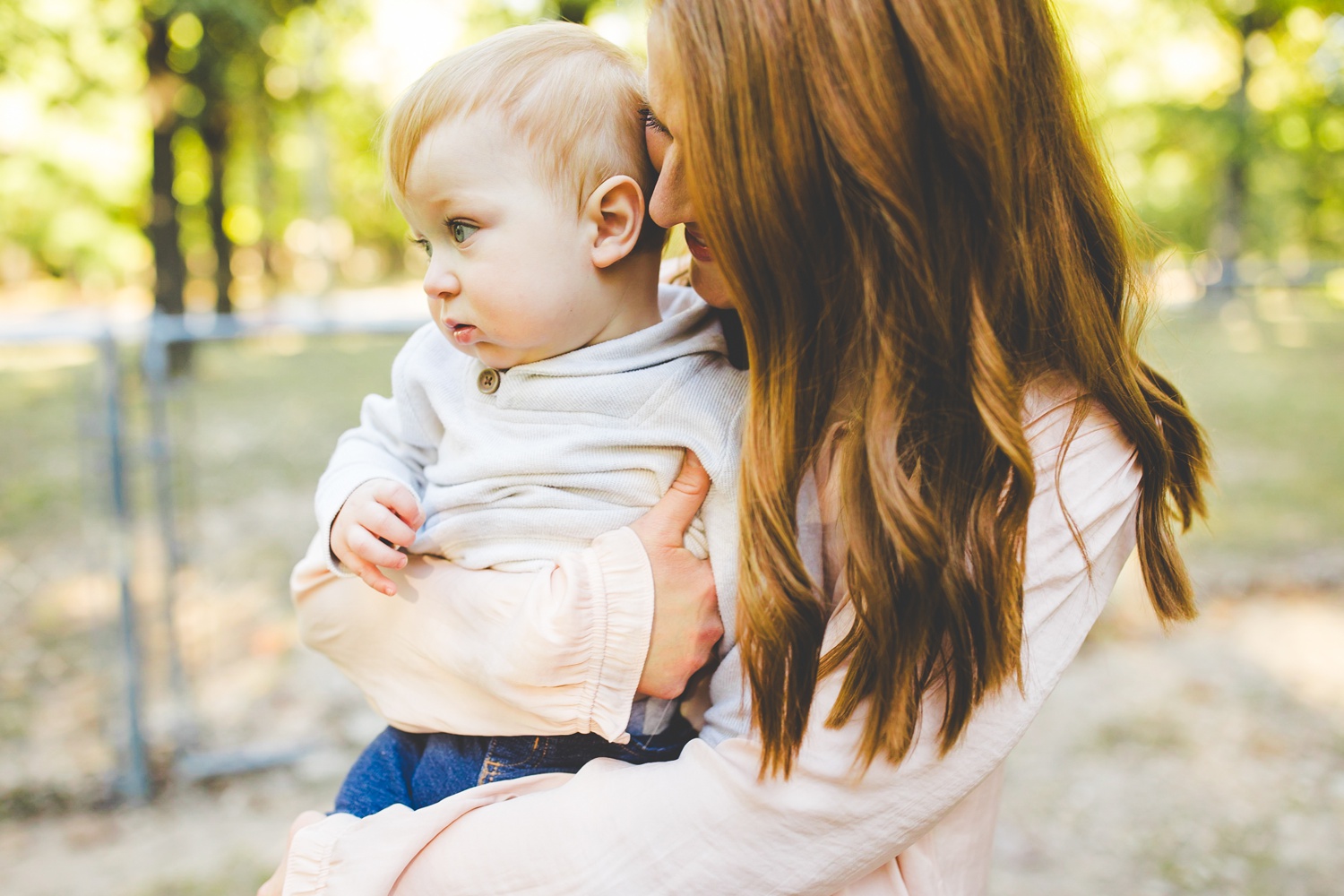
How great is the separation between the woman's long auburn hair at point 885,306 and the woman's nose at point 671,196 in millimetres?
99

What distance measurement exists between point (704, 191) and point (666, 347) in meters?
0.31

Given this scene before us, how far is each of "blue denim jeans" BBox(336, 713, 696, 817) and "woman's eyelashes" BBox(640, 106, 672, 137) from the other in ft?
2.38

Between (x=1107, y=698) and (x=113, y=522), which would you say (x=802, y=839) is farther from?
(x=1107, y=698)

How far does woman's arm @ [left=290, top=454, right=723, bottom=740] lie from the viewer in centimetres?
110

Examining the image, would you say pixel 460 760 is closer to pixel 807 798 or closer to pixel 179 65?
pixel 807 798

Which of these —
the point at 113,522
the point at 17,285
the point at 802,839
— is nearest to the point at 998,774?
the point at 802,839

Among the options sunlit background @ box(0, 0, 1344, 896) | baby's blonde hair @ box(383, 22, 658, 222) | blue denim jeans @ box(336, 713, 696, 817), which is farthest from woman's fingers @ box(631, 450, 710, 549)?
sunlit background @ box(0, 0, 1344, 896)

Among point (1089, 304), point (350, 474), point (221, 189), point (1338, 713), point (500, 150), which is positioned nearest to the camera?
point (1089, 304)

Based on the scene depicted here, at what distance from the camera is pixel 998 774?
1189 mm

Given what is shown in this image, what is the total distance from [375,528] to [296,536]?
5089mm

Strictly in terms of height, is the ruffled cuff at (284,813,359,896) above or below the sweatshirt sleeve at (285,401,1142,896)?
below

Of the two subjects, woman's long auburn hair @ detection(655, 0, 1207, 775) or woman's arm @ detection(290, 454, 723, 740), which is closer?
woman's long auburn hair @ detection(655, 0, 1207, 775)

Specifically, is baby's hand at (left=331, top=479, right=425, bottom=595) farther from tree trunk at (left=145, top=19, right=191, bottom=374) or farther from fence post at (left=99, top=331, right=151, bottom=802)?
tree trunk at (left=145, top=19, right=191, bottom=374)

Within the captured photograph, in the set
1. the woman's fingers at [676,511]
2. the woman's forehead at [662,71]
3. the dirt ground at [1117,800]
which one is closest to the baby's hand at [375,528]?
the woman's fingers at [676,511]
